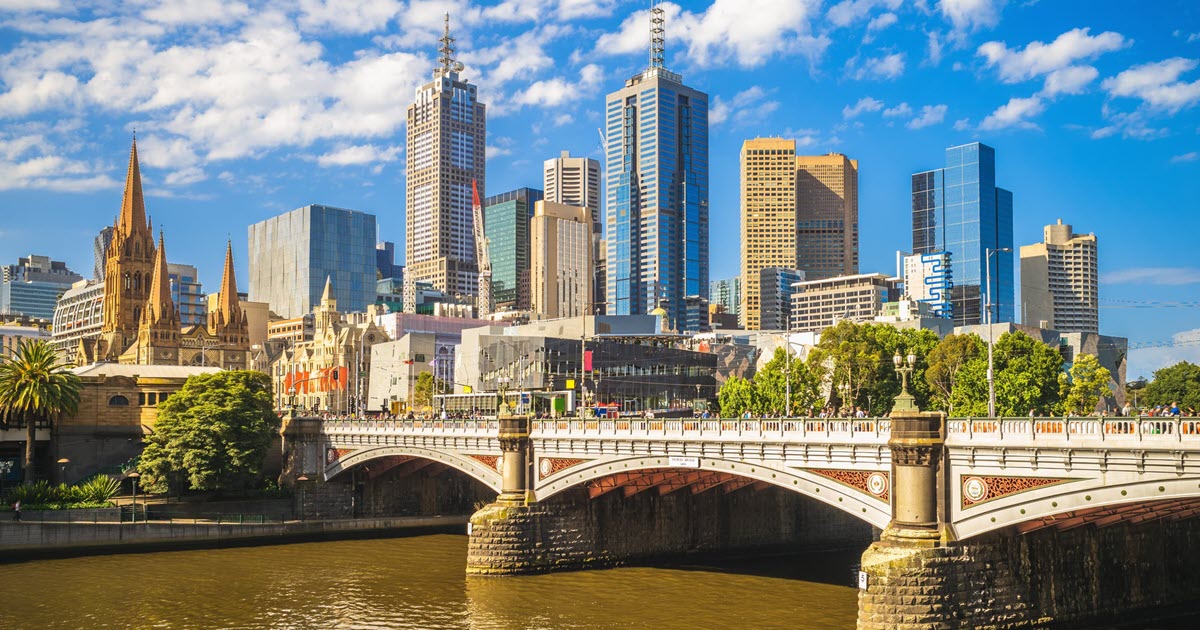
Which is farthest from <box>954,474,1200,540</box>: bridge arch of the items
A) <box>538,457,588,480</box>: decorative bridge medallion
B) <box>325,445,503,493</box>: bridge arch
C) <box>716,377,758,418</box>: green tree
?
<box>716,377,758,418</box>: green tree

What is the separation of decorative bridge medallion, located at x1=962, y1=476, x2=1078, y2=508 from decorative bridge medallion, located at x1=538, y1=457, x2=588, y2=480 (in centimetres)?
2505

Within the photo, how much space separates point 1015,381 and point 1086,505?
149 ft

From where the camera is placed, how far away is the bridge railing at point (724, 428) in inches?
1870

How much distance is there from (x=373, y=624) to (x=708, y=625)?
1582cm

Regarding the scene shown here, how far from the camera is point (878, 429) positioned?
46812mm

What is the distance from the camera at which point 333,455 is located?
91.5m

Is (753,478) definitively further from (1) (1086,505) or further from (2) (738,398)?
(2) (738,398)

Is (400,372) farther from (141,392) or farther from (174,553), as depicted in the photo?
(174,553)

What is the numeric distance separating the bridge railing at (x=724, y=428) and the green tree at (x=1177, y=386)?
7131 cm

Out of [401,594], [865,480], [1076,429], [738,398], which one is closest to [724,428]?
[865,480]

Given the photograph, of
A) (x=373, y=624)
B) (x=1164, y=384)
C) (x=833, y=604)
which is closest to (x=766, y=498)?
(x=833, y=604)

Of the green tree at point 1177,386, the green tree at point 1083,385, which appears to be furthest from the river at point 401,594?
the green tree at point 1177,386

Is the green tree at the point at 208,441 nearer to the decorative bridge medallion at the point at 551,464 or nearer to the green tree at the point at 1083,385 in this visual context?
the decorative bridge medallion at the point at 551,464

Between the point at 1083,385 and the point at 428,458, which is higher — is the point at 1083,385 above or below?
above
